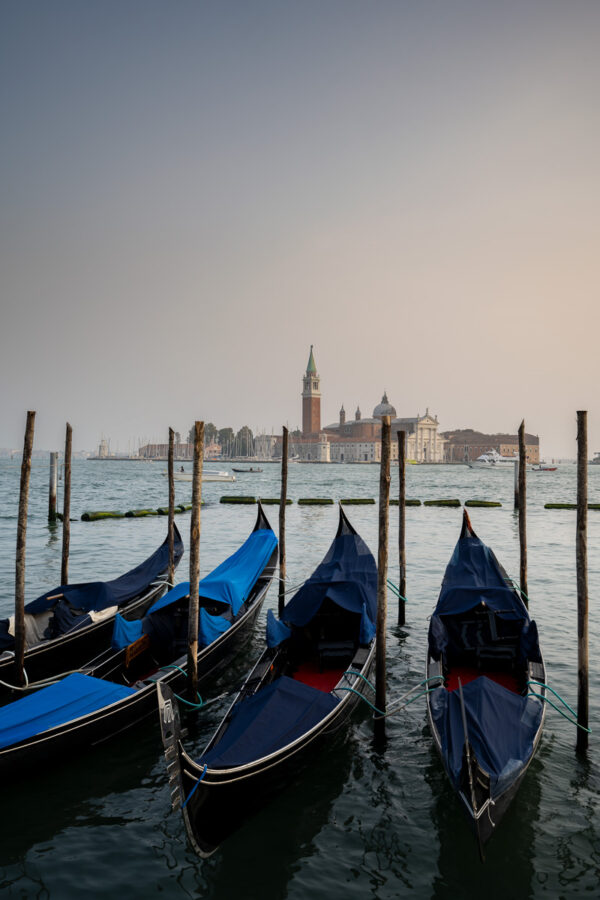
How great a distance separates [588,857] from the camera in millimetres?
3789

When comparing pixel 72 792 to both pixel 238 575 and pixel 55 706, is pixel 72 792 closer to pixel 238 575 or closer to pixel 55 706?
pixel 55 706

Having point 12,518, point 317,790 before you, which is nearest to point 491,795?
point 317,790

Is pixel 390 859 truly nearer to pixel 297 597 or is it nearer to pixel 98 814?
pixel 98 814

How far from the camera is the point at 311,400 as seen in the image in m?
127

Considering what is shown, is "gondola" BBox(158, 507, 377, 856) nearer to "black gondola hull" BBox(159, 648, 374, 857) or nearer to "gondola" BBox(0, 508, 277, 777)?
"black gondola hull" BBox(159, 648, 374, 857)

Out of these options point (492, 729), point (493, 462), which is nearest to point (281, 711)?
point (492, 729)

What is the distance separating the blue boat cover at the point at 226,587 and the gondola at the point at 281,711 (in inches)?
36.8


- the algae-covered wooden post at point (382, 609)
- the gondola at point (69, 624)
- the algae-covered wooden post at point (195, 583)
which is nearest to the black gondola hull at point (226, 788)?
the algae-covered wooden post at point (382, 609)

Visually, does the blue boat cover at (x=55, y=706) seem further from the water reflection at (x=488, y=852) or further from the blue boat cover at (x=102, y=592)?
the water reflection at (x=488, y=852)

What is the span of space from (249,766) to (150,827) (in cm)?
90

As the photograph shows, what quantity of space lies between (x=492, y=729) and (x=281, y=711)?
5.04ft

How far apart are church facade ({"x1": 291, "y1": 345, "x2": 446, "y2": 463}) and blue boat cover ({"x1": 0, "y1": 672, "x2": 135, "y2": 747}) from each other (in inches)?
4577

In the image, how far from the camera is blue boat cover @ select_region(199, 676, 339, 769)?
3990mm

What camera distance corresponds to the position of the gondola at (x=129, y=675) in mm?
4438
